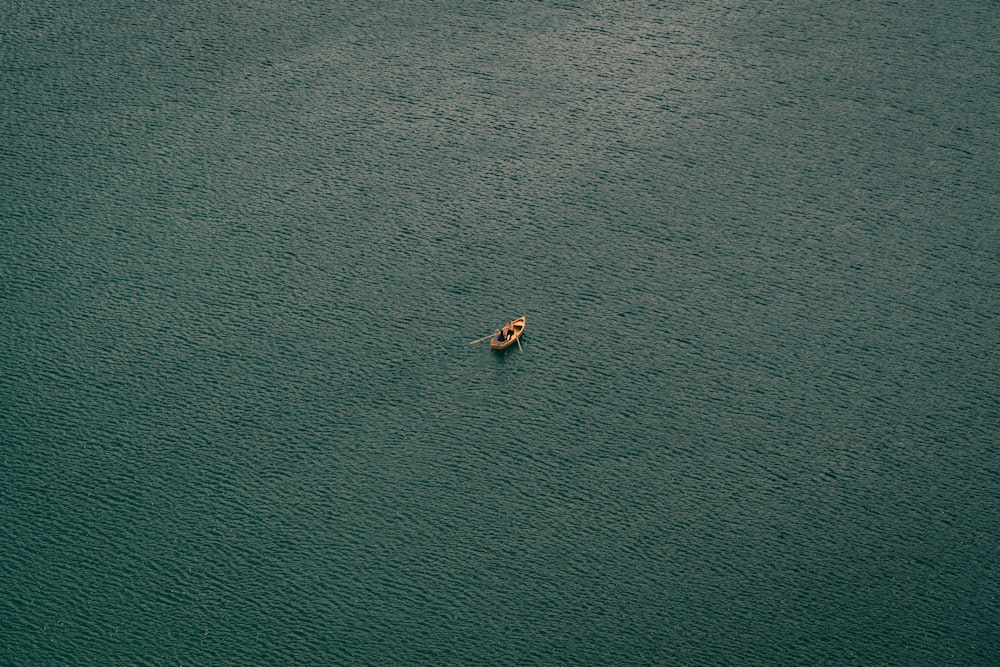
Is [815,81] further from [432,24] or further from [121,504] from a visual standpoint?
[121,504]

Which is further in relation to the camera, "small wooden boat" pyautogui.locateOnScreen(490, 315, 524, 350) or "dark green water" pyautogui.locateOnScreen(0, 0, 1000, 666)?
Result: "small wooden boat" pyautogui.locateOnScreen(490, 315, 524, 350)

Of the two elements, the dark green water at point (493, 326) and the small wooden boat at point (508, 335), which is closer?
the dark green water at point (493, 326)

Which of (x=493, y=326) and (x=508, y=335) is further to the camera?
(x=493, y=326)

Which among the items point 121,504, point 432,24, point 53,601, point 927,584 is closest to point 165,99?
point 432,24
